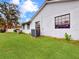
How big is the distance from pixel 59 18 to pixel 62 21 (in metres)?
0.69

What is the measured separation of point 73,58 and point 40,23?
61.2ft

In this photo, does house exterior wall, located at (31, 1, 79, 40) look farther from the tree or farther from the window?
the tree

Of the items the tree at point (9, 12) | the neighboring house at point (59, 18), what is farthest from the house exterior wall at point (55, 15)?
the tree at point (9, 12)

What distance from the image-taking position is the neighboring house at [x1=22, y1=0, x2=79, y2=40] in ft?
76.7

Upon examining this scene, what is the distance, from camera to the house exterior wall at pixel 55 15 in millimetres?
23250

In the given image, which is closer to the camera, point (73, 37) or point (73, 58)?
point (73, 58)

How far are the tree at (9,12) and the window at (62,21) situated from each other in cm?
3109

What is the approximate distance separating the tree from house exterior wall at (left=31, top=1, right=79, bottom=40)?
80.8 feet

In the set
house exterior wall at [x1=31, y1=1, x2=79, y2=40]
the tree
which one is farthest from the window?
A: the tree

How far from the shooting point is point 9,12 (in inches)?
2248

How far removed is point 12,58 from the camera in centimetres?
1283

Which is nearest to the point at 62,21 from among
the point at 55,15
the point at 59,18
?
the point at 59,18

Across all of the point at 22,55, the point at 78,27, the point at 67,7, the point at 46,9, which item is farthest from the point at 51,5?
the point at 22,55

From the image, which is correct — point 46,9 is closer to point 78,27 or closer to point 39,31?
point 39,31
